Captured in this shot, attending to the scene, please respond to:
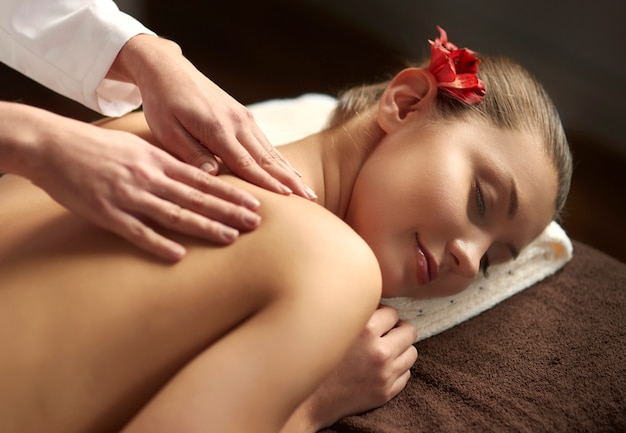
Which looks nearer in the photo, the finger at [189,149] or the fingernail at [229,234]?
the fingernail at [229,234]

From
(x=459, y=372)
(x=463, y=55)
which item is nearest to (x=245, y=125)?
(x=463, y=55)

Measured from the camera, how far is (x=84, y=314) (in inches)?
34.4

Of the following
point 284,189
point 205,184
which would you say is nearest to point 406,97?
point 284,189

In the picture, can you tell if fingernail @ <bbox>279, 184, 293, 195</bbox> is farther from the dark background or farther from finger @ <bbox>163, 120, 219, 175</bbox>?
→ the dark background

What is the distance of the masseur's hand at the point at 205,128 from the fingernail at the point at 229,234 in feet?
0.40

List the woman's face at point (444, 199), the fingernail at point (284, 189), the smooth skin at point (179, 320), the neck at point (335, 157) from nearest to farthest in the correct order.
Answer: the smooth skin at point (179, 320)
the fingernail at point (284, 189)
the woman's face at point (444, 199)
the neck at point (335, 157)

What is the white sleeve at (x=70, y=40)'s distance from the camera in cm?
120

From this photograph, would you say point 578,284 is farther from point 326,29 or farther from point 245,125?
point 326,29

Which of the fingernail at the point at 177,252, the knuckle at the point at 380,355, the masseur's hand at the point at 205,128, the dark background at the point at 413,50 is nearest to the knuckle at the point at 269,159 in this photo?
the masseur's hand at the point at 205,128

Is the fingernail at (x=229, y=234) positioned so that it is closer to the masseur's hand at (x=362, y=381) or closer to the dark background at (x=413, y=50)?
the masseur's hand at (x=362, y=381)

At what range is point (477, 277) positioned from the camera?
1.38 metres

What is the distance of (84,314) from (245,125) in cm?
37

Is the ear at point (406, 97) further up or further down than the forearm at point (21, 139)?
further down

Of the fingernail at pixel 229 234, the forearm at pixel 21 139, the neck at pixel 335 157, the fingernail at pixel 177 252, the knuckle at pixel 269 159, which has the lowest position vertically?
the neck at pixel 335 157
